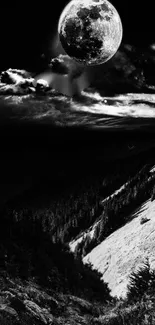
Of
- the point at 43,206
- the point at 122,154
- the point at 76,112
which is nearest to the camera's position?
the point at 43,206

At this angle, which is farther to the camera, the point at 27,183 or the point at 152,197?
the point at 27,183

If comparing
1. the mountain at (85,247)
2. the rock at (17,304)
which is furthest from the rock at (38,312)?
the rock at (17,304)

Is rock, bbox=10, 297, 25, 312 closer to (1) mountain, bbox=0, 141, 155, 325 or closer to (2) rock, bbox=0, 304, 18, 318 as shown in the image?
(1) mountain, bbox=0, 141, 155, 325

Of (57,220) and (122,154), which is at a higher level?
(122,154)

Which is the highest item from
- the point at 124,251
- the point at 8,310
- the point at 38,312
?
the point at 8,310

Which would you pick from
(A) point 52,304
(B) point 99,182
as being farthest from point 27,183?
(A) point 52,304

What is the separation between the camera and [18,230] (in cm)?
4550

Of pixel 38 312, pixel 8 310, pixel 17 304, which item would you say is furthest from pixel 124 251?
pixel 8 310

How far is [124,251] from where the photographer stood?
62.6 metres

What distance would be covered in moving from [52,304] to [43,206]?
256ft

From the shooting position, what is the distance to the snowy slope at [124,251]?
5544cm

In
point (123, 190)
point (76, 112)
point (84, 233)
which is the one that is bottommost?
point (84, 233)

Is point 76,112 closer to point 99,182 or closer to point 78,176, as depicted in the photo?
point 78,176

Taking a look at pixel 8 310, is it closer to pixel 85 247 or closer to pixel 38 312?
pixel 38 312
